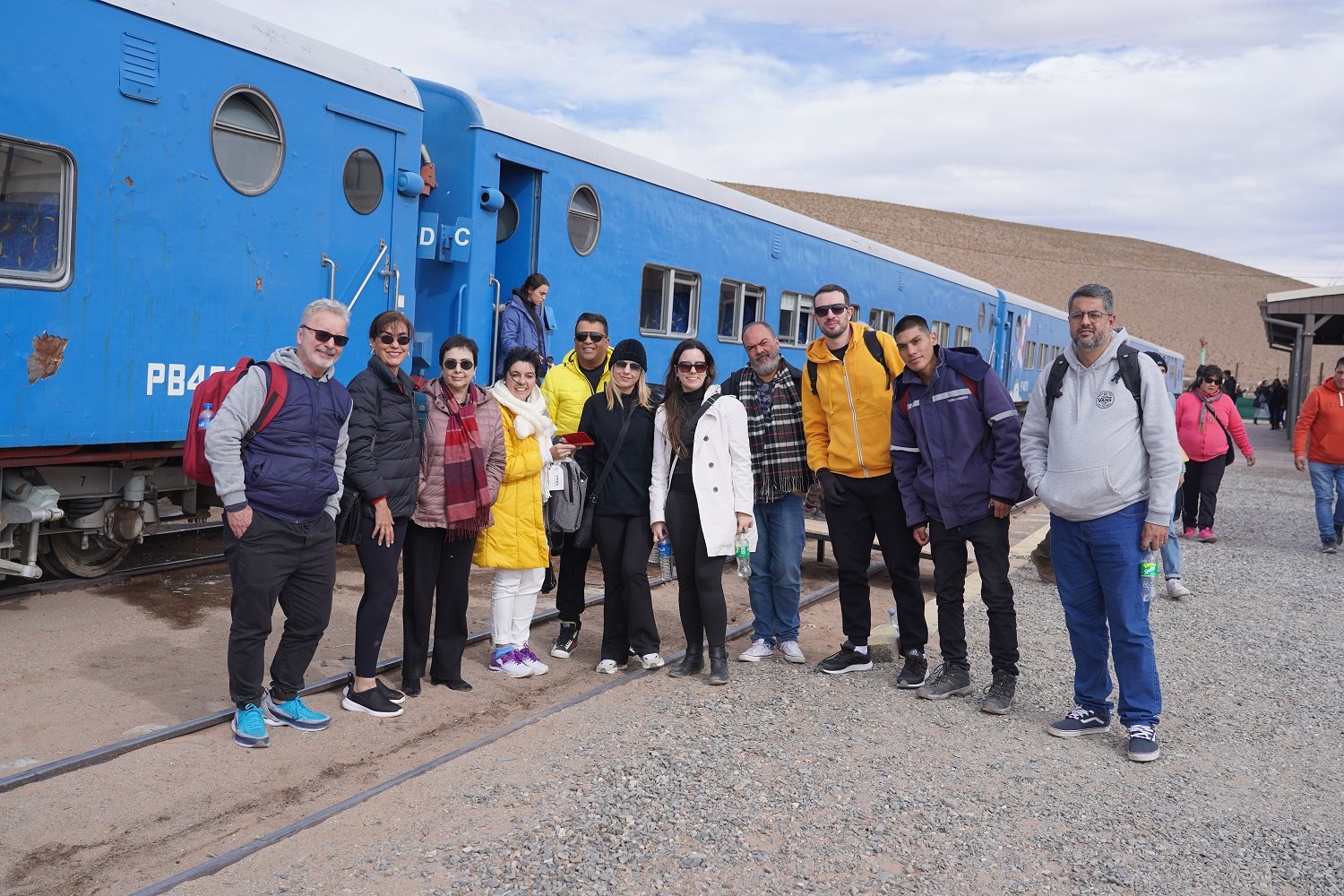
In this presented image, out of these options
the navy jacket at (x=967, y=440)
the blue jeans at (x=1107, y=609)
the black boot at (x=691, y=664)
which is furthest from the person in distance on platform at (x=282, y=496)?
the blue jeans at (x=1107, y=609)

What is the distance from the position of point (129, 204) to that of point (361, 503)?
2557 mm

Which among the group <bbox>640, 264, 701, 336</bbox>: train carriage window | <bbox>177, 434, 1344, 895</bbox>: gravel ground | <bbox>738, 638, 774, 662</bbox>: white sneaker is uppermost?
<bbox>640, 264, 701, 336</bbox>: train carriage window

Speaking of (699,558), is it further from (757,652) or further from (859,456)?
(859,456)

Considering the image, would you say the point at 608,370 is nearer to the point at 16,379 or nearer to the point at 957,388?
the point at 957,388

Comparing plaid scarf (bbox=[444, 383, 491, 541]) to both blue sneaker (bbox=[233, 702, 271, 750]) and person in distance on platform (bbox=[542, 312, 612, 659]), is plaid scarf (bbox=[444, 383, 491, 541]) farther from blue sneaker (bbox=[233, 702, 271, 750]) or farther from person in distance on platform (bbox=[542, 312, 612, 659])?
blue sneaker (bbox=[233, 702, 271, 750])

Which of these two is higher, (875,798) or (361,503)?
(361,503)

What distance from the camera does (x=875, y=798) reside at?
453cm

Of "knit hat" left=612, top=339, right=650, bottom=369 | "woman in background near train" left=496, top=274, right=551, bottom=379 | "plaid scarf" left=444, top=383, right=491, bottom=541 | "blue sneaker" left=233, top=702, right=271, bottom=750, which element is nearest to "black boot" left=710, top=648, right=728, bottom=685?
"plaid scarf" left=444, top=383, right=491, bottom=541

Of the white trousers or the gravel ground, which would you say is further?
the white trousers

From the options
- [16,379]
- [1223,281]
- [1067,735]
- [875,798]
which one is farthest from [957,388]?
[1223,281]

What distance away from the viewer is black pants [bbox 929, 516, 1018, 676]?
19.2ft

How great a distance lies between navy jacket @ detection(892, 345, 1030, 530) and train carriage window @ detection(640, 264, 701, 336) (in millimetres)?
5343

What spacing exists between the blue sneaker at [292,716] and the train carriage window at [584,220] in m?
5.44

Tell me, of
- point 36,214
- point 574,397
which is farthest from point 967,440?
point 36,214
